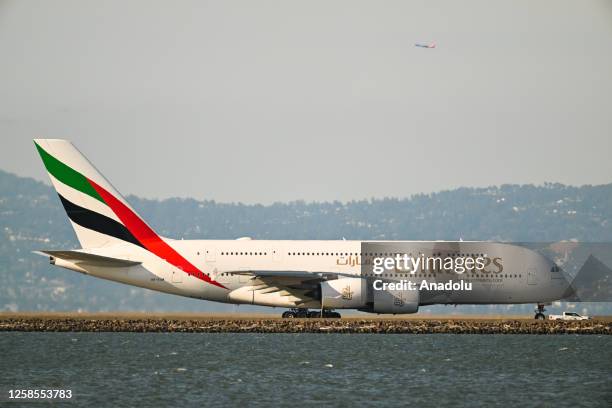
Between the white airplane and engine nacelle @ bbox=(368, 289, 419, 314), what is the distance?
0.07 meters

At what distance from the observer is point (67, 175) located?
8894 centimetres

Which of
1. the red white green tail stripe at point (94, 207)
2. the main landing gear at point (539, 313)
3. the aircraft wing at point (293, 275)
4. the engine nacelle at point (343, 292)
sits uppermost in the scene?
the red white green tail stripe at point (94, 207)

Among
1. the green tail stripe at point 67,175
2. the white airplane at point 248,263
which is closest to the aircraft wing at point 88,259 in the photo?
the white airplane at point 248,263

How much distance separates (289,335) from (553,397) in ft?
98.8

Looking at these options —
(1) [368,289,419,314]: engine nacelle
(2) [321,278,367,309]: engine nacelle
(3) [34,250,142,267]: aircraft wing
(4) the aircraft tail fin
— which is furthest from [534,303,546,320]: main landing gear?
(3) [34,250,142,267]: aircraft wing

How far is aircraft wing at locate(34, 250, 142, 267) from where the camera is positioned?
85.9m

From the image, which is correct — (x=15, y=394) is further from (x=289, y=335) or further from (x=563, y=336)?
(x=563, y=336)

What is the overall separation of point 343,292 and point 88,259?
17.4m

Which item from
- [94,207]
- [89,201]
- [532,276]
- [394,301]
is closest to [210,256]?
[94,207]

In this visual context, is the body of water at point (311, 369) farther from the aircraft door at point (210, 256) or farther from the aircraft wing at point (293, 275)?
the aircraft door at point (210, 256)

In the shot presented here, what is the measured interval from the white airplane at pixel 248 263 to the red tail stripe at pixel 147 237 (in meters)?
0.07

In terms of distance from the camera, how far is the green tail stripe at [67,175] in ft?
291

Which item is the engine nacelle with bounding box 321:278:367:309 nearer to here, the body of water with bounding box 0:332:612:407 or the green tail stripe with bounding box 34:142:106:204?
the body of water with bounding box 0:332:612:407

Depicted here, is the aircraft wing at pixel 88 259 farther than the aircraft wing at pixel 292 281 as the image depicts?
Yes
